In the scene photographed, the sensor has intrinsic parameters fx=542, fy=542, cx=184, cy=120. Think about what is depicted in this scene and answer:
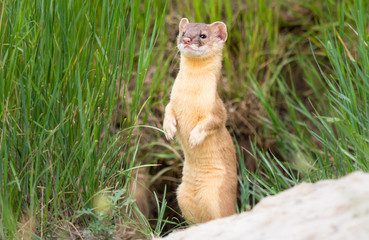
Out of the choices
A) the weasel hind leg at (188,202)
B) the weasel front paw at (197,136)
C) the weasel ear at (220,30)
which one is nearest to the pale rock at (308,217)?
the weasel front paw at (197,136)

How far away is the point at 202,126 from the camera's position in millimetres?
3492

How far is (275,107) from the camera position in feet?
16.5

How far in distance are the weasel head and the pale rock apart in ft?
4.91

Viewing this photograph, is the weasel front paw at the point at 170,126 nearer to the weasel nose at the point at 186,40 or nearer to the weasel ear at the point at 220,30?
the weasel nose at the point at 186,40

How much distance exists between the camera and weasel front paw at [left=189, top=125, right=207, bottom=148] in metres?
3.47

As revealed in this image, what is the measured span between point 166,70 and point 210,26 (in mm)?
1245

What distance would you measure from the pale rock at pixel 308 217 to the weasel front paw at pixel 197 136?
1.26m

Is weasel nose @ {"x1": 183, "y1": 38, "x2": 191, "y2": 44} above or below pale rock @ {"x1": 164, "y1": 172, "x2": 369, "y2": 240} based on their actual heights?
above

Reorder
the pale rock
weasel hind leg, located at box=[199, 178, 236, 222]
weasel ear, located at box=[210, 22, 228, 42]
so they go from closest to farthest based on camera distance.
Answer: the pale rock < weasel hind leg, located at box=[199, 178, 236, 222] < weasel ear, located at box=[210, 22, 228, 42]

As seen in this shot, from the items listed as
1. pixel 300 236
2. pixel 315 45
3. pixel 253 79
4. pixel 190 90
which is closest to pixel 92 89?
pixel 190 90

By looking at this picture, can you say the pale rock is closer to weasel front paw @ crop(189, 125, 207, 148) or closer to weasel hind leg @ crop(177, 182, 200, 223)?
weasel front paw @ crop(189, 125, 207, 148)

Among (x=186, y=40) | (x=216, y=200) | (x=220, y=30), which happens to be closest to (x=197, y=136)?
(x=216, y=200)

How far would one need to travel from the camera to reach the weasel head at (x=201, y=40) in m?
3.47

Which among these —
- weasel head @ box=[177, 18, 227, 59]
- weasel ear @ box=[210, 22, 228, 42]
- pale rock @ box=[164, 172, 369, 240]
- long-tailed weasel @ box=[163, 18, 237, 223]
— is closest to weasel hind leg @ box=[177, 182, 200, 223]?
long-tailed weasel @ box=[163, 18, 237, 223]
